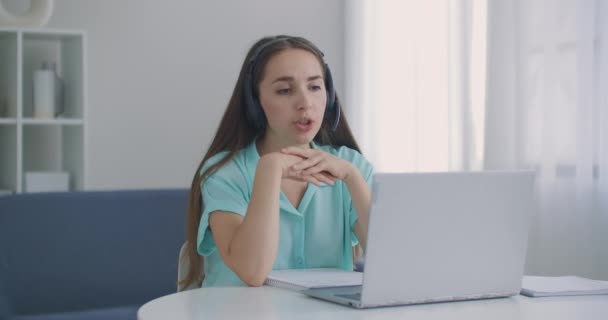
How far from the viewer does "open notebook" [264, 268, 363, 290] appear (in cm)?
151

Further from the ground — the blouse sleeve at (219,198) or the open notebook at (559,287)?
the blouse sleeve at (219,198)

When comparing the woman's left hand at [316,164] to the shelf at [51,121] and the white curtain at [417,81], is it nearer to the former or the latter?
the white curtain at [417,81]

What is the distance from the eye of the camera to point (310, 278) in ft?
5.24

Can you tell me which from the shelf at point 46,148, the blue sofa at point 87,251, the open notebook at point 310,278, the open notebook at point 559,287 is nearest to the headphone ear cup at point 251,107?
the open notebook at point 310,278

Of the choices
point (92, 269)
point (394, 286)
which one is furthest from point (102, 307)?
point (394, 286)

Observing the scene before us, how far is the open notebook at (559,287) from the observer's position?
4.98 ft

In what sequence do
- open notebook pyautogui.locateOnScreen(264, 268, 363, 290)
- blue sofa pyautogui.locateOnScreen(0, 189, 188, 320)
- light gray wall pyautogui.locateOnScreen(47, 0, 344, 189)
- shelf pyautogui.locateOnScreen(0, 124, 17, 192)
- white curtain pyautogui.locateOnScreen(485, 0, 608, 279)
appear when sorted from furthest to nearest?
light gray wall pyautogui.locateOnScreen(47, 0, 344, 189) → shelf pyautogui.locateOnScreen(0, 124, 17, 192) → blue sofa pyautogui.locateOnScreen(0, 189, 188, 320) → white curtain pyautogui.locateOnScreen(485, 0, 608, 279) → open notebook pyautogui.locateOnScreen(264, 268, 363, 290)

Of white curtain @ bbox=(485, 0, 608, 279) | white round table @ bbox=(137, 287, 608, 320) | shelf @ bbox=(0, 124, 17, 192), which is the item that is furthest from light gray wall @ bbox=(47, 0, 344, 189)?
white round table @ bbox=(137, 287, 608, 320)

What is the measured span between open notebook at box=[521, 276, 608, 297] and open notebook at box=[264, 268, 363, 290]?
0.30 meters

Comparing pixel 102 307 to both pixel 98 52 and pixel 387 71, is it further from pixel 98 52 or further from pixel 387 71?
pixel 387 71

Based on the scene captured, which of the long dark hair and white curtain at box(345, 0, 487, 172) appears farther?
white curtain at box(345, 0, 487, 172)

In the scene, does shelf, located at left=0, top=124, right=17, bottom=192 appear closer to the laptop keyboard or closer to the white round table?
the white round table

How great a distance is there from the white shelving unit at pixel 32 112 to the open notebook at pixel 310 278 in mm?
2047

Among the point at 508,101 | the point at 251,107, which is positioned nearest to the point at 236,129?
the point at 251,107
